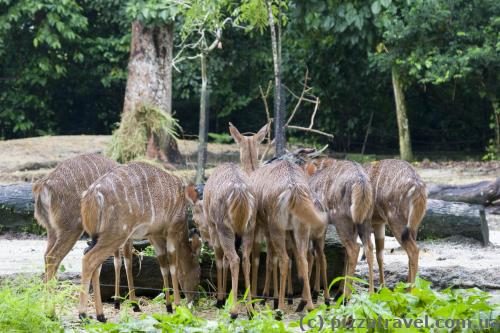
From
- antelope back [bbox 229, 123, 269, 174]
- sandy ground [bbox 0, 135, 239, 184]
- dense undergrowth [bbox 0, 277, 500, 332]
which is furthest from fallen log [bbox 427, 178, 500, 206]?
dense undergrowth [bbox 0, 277, 500, 332]

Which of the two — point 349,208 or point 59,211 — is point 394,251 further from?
point 59,211

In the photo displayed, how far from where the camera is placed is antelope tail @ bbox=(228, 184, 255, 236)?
20.1 feet

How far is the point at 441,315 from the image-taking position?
14.6 ft

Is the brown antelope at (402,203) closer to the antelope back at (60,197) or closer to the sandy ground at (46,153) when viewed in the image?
the antelope back at (60,197)

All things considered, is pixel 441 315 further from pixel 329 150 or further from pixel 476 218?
pixel 329 150

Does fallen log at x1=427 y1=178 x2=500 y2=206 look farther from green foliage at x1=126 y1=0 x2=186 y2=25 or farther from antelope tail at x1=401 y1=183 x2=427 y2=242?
green foliage at x1=126 y1=0 x2=186 y2=25

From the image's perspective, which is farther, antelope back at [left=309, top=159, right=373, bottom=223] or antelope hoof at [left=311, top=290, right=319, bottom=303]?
antelope hoof at [left=311, top=290, right=319, bottom=303]

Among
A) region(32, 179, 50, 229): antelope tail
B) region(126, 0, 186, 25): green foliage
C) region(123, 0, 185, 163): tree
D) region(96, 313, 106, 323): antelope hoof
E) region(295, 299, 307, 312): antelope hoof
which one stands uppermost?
region(126, 0, 186, 25): green foliage

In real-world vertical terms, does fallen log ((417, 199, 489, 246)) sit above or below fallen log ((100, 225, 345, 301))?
above

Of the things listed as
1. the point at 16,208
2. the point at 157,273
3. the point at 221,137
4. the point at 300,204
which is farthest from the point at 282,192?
the point at 221,137

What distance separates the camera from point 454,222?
9.27 m

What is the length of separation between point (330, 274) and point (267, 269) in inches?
27.5

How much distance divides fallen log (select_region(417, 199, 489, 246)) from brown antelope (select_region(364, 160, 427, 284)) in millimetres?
2316

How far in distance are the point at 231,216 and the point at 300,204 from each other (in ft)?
1.62
